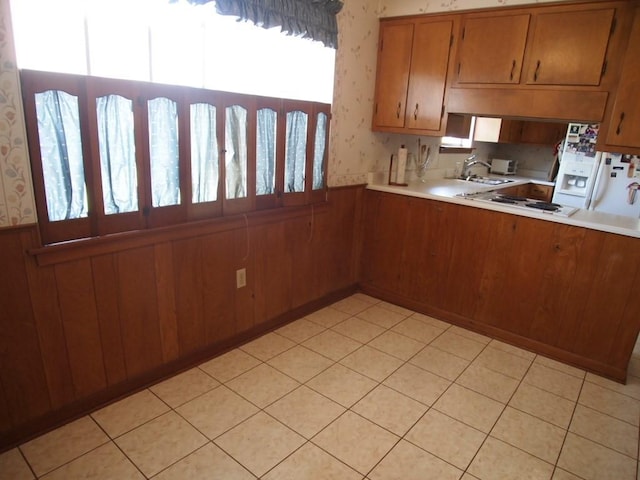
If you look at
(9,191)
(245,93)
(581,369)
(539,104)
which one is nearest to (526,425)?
(581,369)

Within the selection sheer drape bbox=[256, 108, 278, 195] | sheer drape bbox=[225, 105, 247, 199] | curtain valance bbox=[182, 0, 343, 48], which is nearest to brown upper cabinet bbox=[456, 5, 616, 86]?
curtain valance bbox=[182, 0, 343, 48]

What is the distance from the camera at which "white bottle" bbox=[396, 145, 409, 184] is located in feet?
11.4

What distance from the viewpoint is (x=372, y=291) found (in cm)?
362

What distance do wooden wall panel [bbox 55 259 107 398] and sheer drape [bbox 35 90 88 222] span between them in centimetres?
26

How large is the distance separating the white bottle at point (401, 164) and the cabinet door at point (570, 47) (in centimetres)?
110

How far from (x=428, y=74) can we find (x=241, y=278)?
6.91ft

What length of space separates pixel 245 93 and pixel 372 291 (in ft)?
6.74

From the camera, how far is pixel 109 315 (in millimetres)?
1974

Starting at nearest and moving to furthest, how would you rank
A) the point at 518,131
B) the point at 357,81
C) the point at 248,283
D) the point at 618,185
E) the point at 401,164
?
the point at 248,283 < the point at 357,81 < the point at 401,164 < the point at 618,185 < the point at 518,131

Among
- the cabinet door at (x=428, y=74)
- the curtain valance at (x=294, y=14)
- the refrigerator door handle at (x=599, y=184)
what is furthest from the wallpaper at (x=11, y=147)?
the refrigerator door handle at (x=599, y=184)

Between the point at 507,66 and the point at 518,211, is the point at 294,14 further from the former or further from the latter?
the point at 518,211

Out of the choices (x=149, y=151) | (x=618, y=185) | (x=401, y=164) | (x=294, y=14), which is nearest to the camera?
(x=149, y=151)

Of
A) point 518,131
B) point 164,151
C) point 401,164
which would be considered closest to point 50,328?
point 164,151

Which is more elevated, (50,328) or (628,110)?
(628,110)
